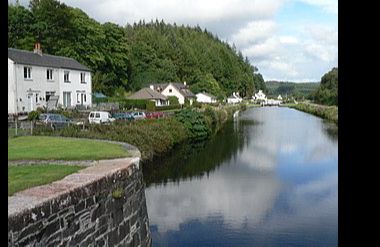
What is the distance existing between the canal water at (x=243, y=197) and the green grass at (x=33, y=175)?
4579mm

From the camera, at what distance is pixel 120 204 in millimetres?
8141

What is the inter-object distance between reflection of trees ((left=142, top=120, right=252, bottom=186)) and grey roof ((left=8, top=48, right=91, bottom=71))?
1425cm

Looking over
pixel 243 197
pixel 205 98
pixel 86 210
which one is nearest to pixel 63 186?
pixel 86 210

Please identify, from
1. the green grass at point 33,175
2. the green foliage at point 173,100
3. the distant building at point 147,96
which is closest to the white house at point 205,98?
the green foliage at point 173,100

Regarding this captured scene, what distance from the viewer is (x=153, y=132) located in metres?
27.1

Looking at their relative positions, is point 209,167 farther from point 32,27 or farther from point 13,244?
point 32,27

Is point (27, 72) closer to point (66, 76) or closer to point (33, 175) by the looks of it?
point (66, 76)

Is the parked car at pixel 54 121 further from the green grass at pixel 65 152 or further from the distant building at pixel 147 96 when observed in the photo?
the distant building at pixel 147 96

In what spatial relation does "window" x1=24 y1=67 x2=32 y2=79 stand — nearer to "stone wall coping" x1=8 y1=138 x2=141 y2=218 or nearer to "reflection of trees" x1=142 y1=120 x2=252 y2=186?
"reflection of trees" x1=142 y1=120 x2=252 y2=186

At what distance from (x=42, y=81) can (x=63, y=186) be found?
3111 centimetres

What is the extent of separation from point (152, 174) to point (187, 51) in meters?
75.2

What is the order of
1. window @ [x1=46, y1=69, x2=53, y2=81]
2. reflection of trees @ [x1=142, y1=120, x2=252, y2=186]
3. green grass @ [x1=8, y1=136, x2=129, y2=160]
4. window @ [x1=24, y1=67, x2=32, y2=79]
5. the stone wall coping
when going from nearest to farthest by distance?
the stone wall coping → green grass @ [x1=8, y1=136, x2=129, y2=160] → reflection of trees @ [x1=142, y1=120, x2=252, y2=186] → window @ [x1=24, y1=67, x2=32, y2=79] → window @ [x1=46, y1=69, x2=53, y2=81]

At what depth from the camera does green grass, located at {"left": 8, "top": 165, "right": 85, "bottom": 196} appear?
22.0 feet

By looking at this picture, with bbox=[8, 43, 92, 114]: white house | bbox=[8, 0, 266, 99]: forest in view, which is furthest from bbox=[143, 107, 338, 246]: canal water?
bbox=[8, 0, 266, 99]: forest
